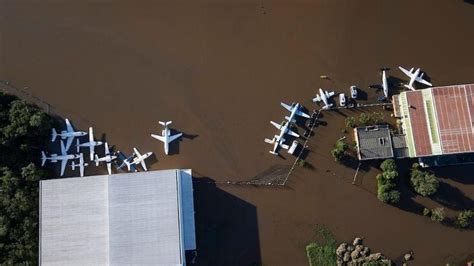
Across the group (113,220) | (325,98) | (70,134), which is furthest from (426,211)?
(70,134)

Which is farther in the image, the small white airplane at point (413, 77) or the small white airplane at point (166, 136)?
the small white airplane at point (413, 77)

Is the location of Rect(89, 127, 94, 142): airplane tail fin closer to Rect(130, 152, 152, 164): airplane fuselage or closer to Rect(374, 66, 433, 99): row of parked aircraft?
Rect(130, 152, 152, 164): airplane fuselage

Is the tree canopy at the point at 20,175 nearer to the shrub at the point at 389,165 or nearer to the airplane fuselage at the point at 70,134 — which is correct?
the airplane fuselage at the point at 70,134

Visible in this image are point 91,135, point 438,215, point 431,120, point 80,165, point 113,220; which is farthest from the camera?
point 91,135

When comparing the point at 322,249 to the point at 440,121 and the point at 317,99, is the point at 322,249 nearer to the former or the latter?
the point at 317,99

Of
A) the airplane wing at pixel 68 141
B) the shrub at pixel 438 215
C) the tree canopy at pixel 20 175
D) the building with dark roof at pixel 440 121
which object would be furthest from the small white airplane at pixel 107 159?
the shrub at pixel 438 215

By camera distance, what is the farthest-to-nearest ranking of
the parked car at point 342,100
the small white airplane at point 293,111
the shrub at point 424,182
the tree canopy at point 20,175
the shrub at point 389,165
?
the parked car at point 342,100 → the small white airplane at point 293,111 → the shrub at point 389,165 → the shrub at point 424,182 → the tree canopy at point 20,175
